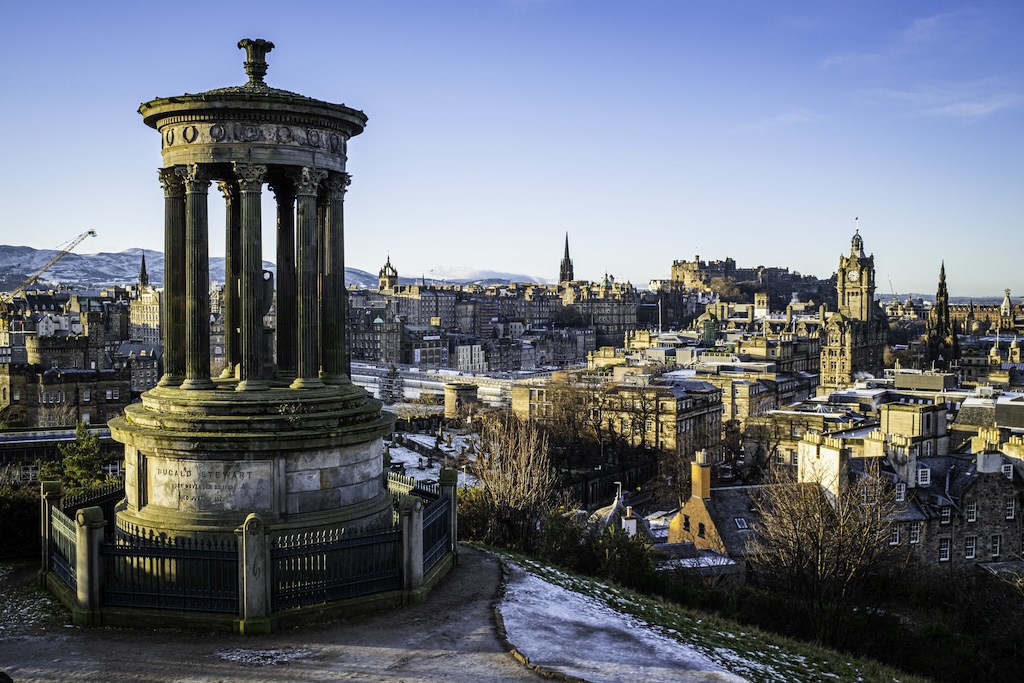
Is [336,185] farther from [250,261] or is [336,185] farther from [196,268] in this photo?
[196,268]

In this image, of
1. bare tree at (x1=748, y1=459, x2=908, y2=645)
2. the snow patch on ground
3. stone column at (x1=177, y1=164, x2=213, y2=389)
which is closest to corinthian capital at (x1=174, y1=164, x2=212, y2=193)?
stone column at (x1=177, y1=164, x2=213, y2=389)

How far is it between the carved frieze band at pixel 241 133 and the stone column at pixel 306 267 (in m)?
0.61

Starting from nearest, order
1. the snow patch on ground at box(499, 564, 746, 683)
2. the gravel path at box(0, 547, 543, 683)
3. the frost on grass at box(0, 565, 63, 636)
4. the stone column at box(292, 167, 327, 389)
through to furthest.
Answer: the gravel path at box(0, 547, 543, 683), the snow patch on ground at box(499, 564, 746, 683), the frost on grass at box(0, 565, 63, 636), the stone column at box(292, 167, 327, 389)

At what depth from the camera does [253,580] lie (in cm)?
1513

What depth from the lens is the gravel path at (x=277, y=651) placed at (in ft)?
44.2

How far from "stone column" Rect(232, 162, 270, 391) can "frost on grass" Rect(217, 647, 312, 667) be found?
4.87 metres

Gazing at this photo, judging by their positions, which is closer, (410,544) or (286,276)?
(410,544)

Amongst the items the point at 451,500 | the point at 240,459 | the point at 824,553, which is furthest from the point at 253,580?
the point at 824,553

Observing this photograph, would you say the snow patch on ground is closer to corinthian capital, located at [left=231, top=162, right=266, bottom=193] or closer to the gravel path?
the gravel path

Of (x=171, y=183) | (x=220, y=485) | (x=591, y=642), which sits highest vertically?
(x=171, y=183)

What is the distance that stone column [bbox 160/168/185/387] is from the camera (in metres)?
18.3

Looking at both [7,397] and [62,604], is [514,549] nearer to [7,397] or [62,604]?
[62,604]

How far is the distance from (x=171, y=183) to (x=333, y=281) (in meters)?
3.45

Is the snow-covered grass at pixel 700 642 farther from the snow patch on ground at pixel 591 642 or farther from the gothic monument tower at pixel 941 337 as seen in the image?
the gothic monument tower at pixel 941 337
